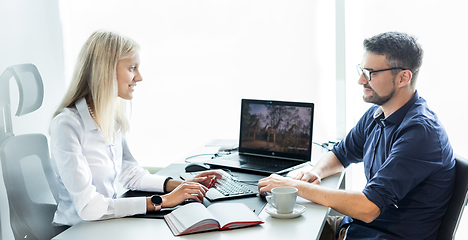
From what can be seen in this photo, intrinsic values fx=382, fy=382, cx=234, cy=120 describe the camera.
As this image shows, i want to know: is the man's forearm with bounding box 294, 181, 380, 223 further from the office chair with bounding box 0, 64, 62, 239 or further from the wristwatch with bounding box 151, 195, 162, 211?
the office chair with bounding box 0, 64, 62, 239

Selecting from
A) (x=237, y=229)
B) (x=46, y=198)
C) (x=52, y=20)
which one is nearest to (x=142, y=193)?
(x=46, y=198)

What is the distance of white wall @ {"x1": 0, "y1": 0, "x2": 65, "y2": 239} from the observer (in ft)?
7.35

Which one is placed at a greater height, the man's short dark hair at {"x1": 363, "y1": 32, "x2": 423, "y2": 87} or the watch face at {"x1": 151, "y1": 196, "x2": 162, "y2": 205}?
the man's short dark hair at {"x1": 363, "y1": 32, "x2": 423, "y2": 87}

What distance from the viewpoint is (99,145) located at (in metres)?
1.50

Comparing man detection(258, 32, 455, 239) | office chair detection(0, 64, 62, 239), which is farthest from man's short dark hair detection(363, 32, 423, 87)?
office chair detection(0, 64, 62, 239)

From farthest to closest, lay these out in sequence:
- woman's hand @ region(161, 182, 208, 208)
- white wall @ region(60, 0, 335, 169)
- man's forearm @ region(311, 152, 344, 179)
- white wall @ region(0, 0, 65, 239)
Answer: white wall @ region(60, 0, 335, 169) → white wall @ region(0, 0, 65, 239) → man's forearm @ region(311, 152, 344, 179) → woman's hand @ region(161, 182, 208, 208)

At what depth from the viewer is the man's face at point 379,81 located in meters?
1.50

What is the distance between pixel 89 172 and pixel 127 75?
1.42 ft

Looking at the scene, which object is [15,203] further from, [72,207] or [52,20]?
[52,20]

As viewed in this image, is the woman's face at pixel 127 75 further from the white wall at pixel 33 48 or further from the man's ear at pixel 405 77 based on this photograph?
the man's ear at pixel 405 77

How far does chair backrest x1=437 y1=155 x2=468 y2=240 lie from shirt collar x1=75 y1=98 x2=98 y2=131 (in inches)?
52.4

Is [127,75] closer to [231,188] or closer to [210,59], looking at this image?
[231,188]

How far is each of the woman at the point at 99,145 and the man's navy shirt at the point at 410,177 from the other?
0.64 m

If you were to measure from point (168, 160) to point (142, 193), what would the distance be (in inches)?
64.4
